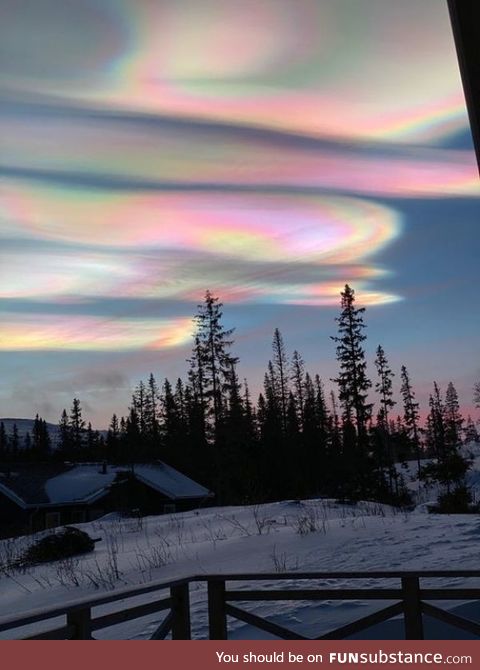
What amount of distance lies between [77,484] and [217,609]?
111 feet

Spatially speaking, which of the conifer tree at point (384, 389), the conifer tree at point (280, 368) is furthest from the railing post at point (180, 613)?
the conifer tree at point (280, 368)

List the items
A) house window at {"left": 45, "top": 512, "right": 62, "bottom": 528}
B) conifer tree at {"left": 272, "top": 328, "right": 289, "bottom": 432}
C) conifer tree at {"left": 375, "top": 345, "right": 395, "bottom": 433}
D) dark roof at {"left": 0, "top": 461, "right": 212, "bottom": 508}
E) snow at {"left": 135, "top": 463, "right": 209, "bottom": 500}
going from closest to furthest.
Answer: house window at {"left": 45, "top": 512, "right": 62, "bottom": 528}
dark roof at {"left": 0, "top": 461, "right": 212, "bottom": 508}
snow at {"left": 135, "top": 463, "right": 209, "bottom": 500}
conifer tree at {"left": 375, "top": 345, "right": 395, "bottom": 433}
conifer tree at {"left": 272, "top": 328, "right": 289, "bottom": 432}

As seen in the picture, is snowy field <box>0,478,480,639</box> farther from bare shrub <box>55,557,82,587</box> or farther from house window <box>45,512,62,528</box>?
house window <box>45,512,62,528</box>

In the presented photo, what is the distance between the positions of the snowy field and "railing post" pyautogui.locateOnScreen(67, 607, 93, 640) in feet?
10.4

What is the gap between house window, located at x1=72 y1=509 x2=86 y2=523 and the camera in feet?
120

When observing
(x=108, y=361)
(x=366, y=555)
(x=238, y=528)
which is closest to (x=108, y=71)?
(x=366, y=555)

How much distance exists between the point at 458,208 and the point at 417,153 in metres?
1.00

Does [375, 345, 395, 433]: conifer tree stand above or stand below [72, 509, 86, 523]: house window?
above

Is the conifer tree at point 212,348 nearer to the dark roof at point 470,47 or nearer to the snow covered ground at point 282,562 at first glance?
the snow covered ground at point 282,562

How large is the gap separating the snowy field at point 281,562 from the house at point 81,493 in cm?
2029

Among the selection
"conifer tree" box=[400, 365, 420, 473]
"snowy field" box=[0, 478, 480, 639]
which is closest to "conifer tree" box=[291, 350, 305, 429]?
"conifer tree" box=[400, 365, 420, 473]

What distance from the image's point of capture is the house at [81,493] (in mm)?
35719
